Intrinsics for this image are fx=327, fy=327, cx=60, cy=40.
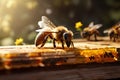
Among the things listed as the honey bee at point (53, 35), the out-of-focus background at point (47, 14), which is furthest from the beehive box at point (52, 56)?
the out-of-focus background at point (47, 14)

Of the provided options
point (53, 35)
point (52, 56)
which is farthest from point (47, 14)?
point (52, 56)

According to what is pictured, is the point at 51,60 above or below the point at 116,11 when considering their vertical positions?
below

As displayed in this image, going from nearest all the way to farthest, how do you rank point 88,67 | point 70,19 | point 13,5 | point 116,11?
point 88,67 → point 13,5 → point 70,19 → point 116,11

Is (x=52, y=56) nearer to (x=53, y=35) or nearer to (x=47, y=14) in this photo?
(x=53, y=35)

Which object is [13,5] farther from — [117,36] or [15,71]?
[15,71]

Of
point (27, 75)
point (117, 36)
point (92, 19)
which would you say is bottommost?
point (27, 75)

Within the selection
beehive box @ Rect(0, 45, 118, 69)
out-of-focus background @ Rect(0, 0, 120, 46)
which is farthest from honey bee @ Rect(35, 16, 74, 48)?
out-of-focus background @ Rect(0, 0, 120, 46)

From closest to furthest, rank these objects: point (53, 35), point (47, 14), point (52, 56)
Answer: point (52, 56) < point (53, 35) < point (47, 14)

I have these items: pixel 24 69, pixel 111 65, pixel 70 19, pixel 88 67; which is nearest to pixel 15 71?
pixel 24 69
